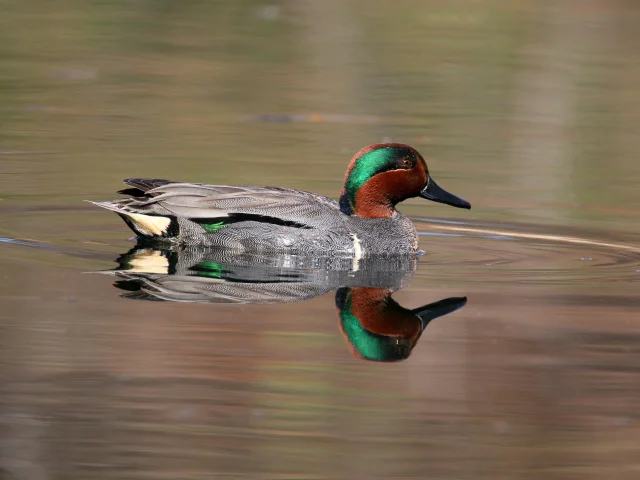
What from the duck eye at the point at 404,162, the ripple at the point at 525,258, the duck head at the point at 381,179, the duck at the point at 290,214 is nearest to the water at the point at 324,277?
the ripple at the point at 525,258

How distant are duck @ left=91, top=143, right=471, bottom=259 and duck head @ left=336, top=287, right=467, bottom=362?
0.94 meters

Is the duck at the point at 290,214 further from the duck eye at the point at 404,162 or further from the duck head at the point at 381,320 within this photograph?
the duck head at the point at 381,320

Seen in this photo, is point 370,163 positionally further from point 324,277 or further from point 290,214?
point 324,277

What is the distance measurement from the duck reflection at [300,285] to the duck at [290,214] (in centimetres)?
10

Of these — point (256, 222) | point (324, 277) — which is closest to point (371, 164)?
point (256, 222)

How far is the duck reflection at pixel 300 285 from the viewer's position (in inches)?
310

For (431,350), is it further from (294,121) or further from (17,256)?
(294,121)

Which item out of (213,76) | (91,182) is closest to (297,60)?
(213,76)

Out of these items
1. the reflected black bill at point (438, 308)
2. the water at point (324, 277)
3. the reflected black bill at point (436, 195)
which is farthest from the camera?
the reflected black bill at point (436, 195)

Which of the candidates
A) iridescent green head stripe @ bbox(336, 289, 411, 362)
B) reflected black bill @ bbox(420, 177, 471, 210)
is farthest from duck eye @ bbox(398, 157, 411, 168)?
iridescent green head stripe @ bbox(336, 289, 411, 362)

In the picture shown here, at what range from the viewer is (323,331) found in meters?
7.80

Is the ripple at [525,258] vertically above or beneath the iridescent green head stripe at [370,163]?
beneath

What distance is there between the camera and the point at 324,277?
9.31m

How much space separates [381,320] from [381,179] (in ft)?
7.53
